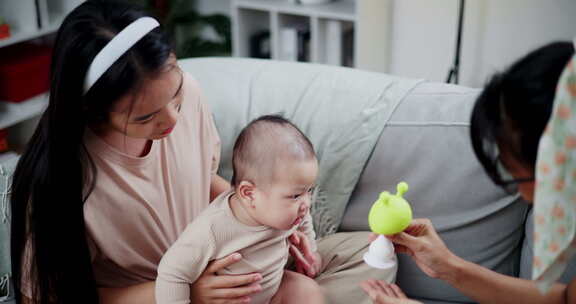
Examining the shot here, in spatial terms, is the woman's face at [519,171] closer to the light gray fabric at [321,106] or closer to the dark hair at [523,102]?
the dark hair at [523,102]

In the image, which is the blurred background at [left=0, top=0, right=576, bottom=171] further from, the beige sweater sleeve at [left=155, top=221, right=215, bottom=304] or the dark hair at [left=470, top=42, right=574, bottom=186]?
the dark hair at [left=470, top=42, right=574, bottom=186]

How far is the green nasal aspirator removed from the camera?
132cm

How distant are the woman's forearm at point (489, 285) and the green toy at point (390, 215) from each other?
0.18 metres

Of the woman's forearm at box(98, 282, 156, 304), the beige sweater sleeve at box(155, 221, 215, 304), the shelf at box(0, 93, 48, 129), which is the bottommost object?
the shelf at box(0, 93, 48, 129)

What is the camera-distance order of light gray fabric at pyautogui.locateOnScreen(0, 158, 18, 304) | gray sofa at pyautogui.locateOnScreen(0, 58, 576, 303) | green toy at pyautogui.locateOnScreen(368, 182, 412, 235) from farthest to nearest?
gray sofa at pyautogui.locateOnScreen(0, 58, 576, 303), light gray fabric at pyautogui.locateOnScreen(0, 158, 18, 304), green toy at pyautogui.locateOnScreen(368, 182, 412, 235)

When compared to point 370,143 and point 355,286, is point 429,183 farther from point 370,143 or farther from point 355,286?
point 355,286

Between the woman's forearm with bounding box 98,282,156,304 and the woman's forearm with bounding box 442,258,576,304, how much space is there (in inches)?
24.1

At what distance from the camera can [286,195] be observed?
1.39 m

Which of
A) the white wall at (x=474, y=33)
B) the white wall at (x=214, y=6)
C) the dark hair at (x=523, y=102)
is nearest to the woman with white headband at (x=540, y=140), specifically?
the dark hair at (x=523, y=102)

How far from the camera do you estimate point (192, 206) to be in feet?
5.13

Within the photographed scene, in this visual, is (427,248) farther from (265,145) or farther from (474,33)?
(474,33)

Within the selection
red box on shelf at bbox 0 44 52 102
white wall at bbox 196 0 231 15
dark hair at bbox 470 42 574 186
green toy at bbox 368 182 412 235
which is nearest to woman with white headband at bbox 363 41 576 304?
dark hair at bbox 470 42 574 186

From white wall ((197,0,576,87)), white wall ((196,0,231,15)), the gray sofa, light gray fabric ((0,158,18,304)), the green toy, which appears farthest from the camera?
white wall ((196,0,231,15))

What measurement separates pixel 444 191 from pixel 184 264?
684 millimetres
